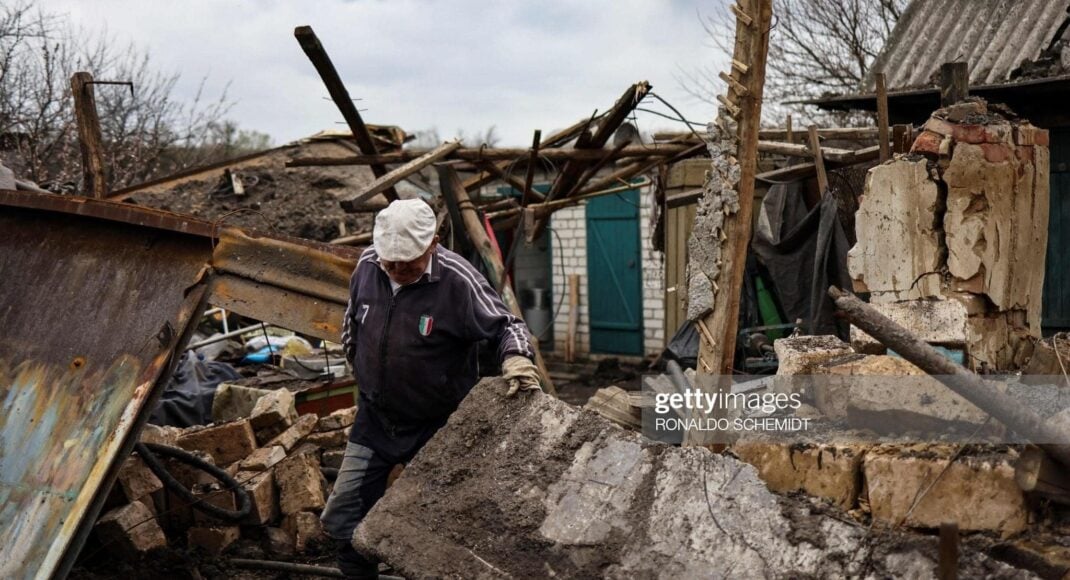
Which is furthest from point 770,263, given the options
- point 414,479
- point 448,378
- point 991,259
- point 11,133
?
point 11,133

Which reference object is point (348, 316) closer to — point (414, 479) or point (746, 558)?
point (414, 479)

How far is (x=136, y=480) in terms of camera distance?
5797mm

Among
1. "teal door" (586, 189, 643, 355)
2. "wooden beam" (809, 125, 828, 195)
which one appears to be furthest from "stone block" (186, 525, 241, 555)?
"teal door" (586, 189, 643, 355)

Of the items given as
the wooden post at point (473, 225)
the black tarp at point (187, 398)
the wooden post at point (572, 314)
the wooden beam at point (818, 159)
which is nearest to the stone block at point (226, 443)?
the black tarp at point (187, 398)

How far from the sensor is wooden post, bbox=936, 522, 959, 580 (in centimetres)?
223

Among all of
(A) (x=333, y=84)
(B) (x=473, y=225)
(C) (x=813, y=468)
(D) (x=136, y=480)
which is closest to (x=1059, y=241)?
(B) (x=473, y=225)

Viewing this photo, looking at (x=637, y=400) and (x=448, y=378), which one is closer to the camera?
(x=448, y=378)

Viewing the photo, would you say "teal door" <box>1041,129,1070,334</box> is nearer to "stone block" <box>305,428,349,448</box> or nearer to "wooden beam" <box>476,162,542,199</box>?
"wooden beam" <box>476,162,542,199</box>

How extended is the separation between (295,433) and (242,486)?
75 centimetres

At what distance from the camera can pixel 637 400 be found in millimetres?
6164

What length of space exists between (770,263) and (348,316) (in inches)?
201

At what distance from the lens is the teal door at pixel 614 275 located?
1411 centimetres

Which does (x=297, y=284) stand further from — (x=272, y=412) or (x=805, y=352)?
(x=805, y=352)

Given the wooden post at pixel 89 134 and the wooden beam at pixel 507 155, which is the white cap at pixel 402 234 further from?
the wooden beam at pixel 507 155
